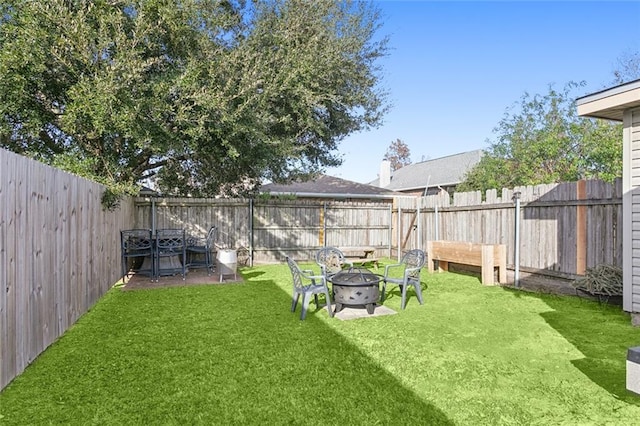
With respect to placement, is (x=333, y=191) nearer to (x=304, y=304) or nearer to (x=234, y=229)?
(x=234, y=229)

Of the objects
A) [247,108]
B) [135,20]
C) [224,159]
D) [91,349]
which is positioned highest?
[135,20]

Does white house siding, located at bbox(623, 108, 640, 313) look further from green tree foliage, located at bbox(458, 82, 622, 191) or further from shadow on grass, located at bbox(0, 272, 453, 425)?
green tree foliage, located at bbox(458, 82, 622, 191)

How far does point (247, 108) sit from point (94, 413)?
6.03 meters

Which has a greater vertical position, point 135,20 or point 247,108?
point 135,20

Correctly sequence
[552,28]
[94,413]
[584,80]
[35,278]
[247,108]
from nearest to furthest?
[94,413] → [35,278] → [247,108] → [552,28] → [584,80]

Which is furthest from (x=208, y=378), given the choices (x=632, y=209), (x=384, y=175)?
(x=384, y=175)

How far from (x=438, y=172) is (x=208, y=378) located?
21207 mm

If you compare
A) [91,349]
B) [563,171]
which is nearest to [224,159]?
[91,349]

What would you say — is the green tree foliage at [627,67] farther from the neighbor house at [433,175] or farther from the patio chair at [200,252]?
the patio chair at [200,252]

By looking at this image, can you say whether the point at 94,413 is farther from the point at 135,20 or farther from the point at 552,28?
the point at 552,28

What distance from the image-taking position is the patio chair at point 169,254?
7.53 meters

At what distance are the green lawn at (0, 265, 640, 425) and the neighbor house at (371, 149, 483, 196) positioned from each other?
16.1m

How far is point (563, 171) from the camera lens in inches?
524

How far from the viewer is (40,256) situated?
3428mm
